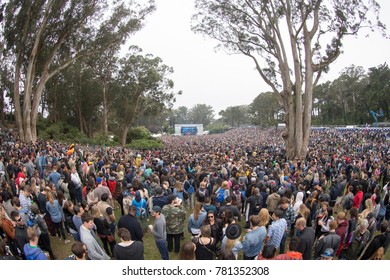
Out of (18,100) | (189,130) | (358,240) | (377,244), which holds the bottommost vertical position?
(358,240)

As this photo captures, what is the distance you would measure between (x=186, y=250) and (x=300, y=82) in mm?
16820

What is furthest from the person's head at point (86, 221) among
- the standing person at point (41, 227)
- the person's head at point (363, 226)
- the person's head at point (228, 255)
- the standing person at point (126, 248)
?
the person's head at point (363, 226)

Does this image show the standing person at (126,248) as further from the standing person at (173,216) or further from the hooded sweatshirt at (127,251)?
the standing person at (173,216)

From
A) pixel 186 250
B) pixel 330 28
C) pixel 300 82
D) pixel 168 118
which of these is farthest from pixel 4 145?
pixel 168 118

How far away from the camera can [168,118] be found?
367ft

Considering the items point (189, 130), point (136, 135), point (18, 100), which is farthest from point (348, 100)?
point (18, 100)

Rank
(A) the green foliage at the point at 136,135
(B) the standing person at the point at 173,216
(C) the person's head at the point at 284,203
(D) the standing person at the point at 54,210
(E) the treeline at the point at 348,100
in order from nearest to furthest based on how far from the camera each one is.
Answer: (B) the standing person at the point at 173,216, (C) the person's head at the point at 284,203, (D) the standing person at the point at 54,210, (A) the green foliage at the point at 136,135, (E) the treeline at the point at 348,100

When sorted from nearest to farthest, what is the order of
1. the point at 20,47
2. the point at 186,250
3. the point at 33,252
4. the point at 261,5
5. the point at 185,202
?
the point at 186,250 < the point at 33,252 < the point at 185,202 < the point at 261,5 < the point at 20,47

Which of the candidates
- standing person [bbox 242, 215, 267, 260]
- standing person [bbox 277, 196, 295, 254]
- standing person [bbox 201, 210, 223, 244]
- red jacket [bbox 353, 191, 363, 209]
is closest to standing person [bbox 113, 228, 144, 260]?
standing person [bbox 201, 210, 223, 244]

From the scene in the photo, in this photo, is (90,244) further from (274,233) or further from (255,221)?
(274,233)

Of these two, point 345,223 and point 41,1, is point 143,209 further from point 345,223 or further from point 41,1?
point 41,1

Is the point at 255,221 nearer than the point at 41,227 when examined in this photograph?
Yes

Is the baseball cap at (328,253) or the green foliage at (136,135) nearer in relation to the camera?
the baseball cap at (328,253)

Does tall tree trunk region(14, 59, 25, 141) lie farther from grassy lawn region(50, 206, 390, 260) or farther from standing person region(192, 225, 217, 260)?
standing person region(192, 225, 217, 260)
